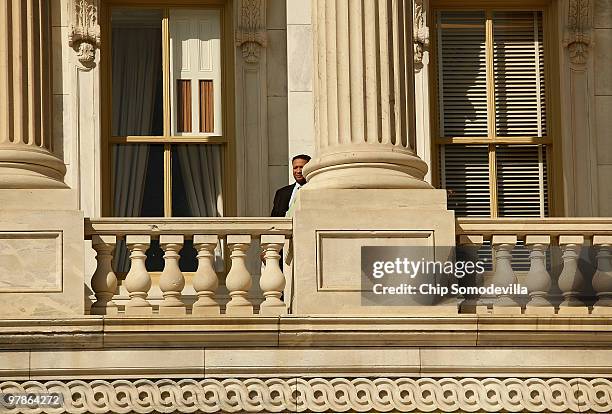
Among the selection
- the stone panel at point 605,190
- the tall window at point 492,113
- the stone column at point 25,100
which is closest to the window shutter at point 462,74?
the tall window at point 492,113

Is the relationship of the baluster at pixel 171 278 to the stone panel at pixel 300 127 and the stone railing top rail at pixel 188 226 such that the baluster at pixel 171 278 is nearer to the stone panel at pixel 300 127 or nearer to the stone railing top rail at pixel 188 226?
the stone railing top rail at pixel 188 226

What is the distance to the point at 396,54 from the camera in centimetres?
2439

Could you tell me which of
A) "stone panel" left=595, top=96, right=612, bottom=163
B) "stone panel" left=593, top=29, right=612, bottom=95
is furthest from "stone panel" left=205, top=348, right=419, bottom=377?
"stone panel" left=593, top=29, right=612, bottom=95

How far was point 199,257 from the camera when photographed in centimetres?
2373

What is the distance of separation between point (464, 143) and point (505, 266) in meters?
6.44

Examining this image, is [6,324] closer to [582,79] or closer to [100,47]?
[100,47]

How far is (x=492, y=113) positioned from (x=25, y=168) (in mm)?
8409

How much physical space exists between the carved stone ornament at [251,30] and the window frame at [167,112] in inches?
10.6

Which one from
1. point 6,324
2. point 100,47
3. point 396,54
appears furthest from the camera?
point 100,47

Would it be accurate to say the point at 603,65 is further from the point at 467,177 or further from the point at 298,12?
the point at 298,12

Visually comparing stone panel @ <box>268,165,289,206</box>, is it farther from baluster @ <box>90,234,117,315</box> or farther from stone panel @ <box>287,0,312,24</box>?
baluster @ <box>90,234,117,315</box>

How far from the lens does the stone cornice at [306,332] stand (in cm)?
2283

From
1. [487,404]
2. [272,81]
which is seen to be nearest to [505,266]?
[487,404]

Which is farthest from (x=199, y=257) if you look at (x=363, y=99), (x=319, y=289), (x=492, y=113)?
(x=492, y=113)
